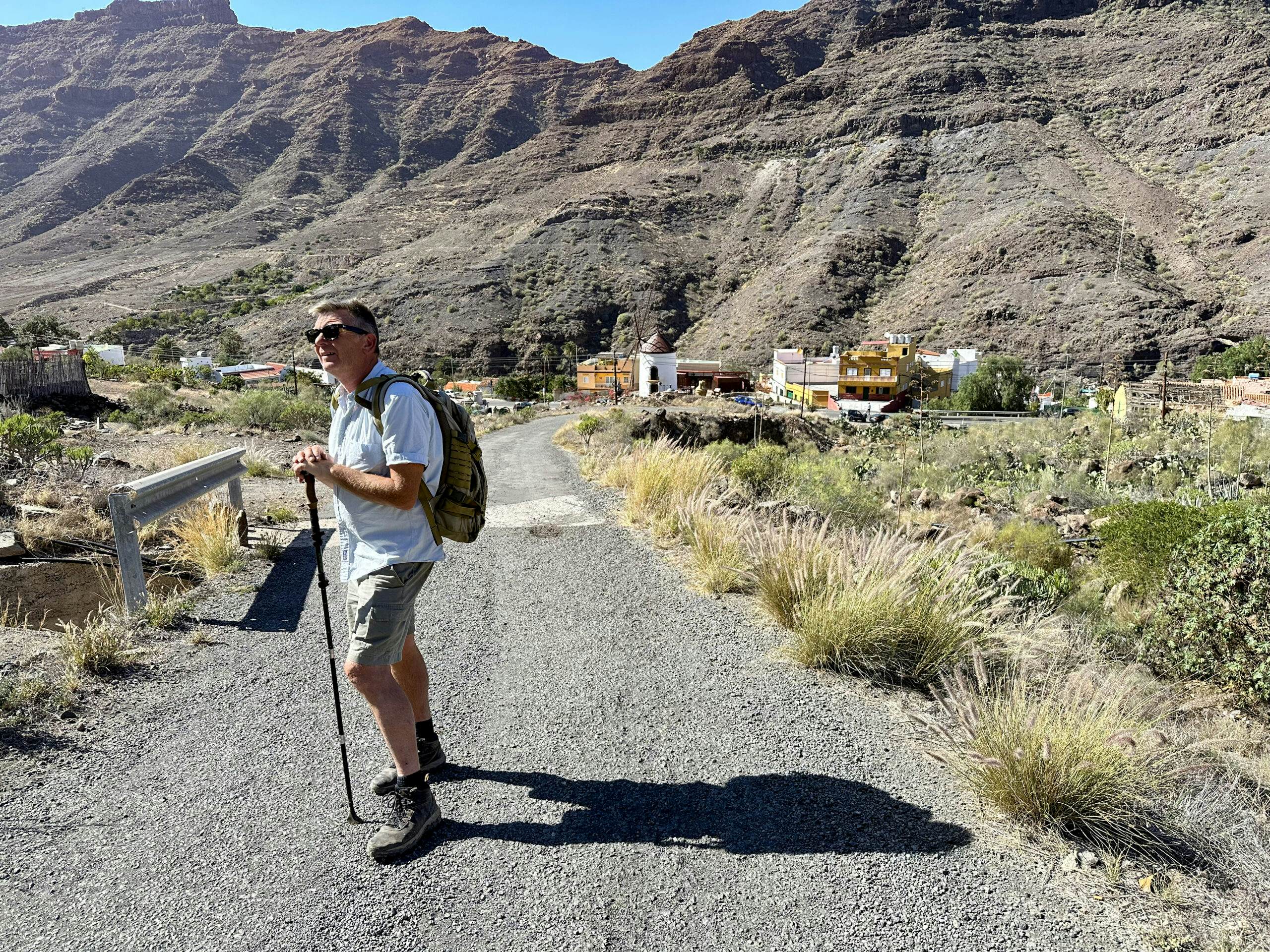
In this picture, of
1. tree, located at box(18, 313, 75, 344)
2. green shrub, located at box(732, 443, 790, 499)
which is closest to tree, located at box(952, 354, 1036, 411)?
green shrub, located at box(732, 443, 790, 499)

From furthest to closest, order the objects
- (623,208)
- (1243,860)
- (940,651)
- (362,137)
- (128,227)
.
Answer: (362,137)
(128,227)
(623,208)
(940,651)
(1243,860)

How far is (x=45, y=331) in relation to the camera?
191ft

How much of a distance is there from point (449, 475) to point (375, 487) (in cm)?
30

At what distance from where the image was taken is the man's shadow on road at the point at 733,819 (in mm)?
2662

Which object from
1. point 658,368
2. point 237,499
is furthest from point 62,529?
point 658,368

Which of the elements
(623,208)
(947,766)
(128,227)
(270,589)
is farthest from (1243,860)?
(128,227)

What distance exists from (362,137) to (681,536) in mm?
167457

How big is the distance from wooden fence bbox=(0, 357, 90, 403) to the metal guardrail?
47.8ft

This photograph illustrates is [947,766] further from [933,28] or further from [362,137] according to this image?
[362,137]

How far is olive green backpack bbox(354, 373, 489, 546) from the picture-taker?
2.73 m

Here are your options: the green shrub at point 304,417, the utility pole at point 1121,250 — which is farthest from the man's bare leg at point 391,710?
the utility pole at point 1121,250

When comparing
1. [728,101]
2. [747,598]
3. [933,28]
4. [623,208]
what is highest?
[933,28]

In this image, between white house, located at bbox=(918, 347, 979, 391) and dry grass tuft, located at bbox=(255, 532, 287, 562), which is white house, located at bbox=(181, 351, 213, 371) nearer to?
dry grass tuft, located at bbox=(255, 532, 287, 562)

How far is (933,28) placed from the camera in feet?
364
